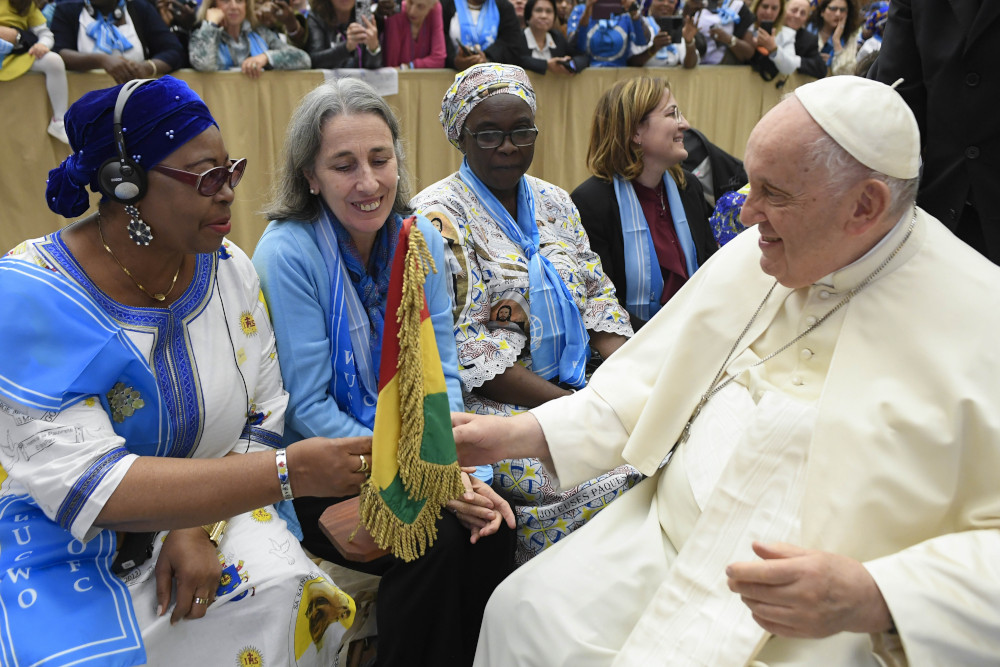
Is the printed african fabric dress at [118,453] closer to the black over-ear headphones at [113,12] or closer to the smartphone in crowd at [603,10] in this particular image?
the black over-ear headphones at [113,12]

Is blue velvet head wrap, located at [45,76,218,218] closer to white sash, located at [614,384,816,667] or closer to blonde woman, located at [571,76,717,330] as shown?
white sash, located at [614,384,816,667]

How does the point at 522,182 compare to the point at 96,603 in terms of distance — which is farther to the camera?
the point at 522,182

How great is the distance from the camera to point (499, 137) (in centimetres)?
360

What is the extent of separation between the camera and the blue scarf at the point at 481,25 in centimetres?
813

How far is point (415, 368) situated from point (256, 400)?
835 mm

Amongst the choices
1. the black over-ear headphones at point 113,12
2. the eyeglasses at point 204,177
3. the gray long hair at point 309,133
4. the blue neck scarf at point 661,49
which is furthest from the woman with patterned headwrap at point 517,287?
the blue neck scarf at point 661,49

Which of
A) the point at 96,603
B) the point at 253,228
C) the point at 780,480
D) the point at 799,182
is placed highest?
the point at 799,182

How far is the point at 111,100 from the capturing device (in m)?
2.15

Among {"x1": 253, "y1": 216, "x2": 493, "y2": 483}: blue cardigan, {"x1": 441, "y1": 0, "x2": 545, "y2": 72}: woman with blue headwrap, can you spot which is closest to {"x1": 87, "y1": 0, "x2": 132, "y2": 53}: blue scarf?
{"x1": 441, "y1": 0, "x2": 545, "y2": 72}: woman with blue headwrap

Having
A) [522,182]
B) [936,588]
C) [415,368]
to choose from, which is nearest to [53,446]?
[415,368]

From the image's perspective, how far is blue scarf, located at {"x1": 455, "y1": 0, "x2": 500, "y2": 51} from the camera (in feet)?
26.7

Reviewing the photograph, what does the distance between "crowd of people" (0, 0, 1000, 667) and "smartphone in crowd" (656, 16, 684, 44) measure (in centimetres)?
712

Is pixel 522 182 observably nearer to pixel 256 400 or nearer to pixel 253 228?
pixel 256 400

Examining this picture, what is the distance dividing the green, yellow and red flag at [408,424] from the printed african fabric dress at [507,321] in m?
0.97
